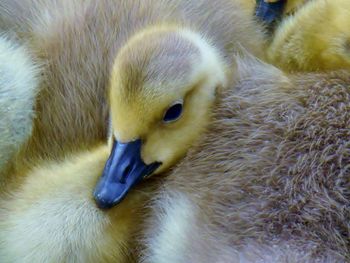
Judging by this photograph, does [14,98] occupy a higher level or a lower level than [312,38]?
higher

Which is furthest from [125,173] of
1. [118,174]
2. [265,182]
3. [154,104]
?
[265,182]

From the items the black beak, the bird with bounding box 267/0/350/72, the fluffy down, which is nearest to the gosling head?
the black beak

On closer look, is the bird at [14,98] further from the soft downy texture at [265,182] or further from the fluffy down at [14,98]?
the soft downy texture at [265,182]

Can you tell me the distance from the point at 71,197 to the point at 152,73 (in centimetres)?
25

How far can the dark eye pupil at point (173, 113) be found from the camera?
1.41 meters

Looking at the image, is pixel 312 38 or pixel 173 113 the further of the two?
pixel 312 38

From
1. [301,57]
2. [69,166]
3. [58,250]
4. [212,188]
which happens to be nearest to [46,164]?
[69,166]

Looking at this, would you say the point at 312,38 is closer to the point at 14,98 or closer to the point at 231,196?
the point at 231,196

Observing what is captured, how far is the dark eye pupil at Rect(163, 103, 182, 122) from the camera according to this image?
4.61 feet

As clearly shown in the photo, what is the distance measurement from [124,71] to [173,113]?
0.40ft

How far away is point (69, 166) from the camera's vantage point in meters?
1.44

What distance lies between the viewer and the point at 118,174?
135 cm

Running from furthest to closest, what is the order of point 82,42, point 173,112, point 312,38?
point 312,38, point 82,42, point 173,112

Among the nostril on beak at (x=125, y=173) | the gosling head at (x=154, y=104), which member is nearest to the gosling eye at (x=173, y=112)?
the gosling head at (x=154, y=104)
